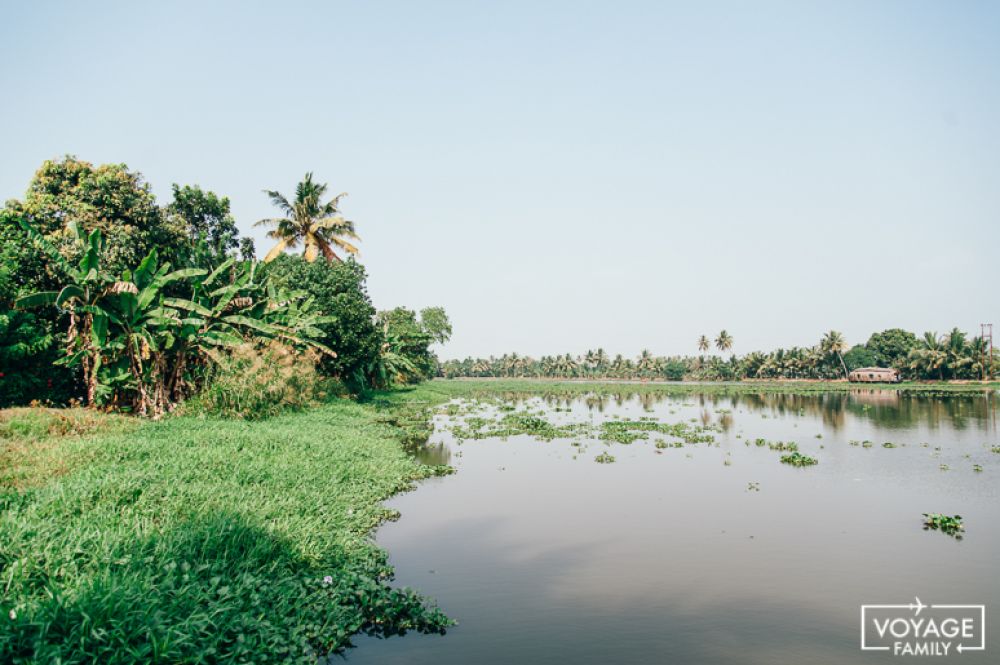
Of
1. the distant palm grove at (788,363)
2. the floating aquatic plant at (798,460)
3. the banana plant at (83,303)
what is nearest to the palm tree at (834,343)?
the distant palm grove at (788,363)

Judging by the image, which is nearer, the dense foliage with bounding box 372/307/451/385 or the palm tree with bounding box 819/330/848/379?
the dense foliage with bounding box 372/307/451/385

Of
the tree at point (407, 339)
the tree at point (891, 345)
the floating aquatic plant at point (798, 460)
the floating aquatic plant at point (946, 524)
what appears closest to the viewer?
the floating aquatic plant at point (946, 524)

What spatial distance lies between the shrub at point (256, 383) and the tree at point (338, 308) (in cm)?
586

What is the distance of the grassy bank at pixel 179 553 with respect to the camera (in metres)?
4.77

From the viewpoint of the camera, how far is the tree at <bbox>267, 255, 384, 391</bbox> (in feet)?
90.5

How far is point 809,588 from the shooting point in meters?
8.05

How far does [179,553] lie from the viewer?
6.29 m

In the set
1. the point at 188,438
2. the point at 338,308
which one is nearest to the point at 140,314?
the point at 188,438

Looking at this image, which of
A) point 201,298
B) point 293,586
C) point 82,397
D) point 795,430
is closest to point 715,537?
point 293,586

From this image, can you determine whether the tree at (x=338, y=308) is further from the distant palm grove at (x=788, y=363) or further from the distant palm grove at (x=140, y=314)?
the distant palm grove at (x=788, y=363)

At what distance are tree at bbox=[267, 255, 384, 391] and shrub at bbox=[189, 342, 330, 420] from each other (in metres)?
5.86

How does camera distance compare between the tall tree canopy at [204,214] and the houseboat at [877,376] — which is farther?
the houseboat at [877,376]

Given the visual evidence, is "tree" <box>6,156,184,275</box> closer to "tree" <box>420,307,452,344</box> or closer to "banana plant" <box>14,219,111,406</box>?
"banana plant" <box>14,219,111,406</box>

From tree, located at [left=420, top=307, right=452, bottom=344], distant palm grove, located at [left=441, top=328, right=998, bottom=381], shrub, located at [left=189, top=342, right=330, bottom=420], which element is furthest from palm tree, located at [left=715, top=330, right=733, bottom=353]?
shrub, located at [left=189, top=342, right=330, bottom=420]
